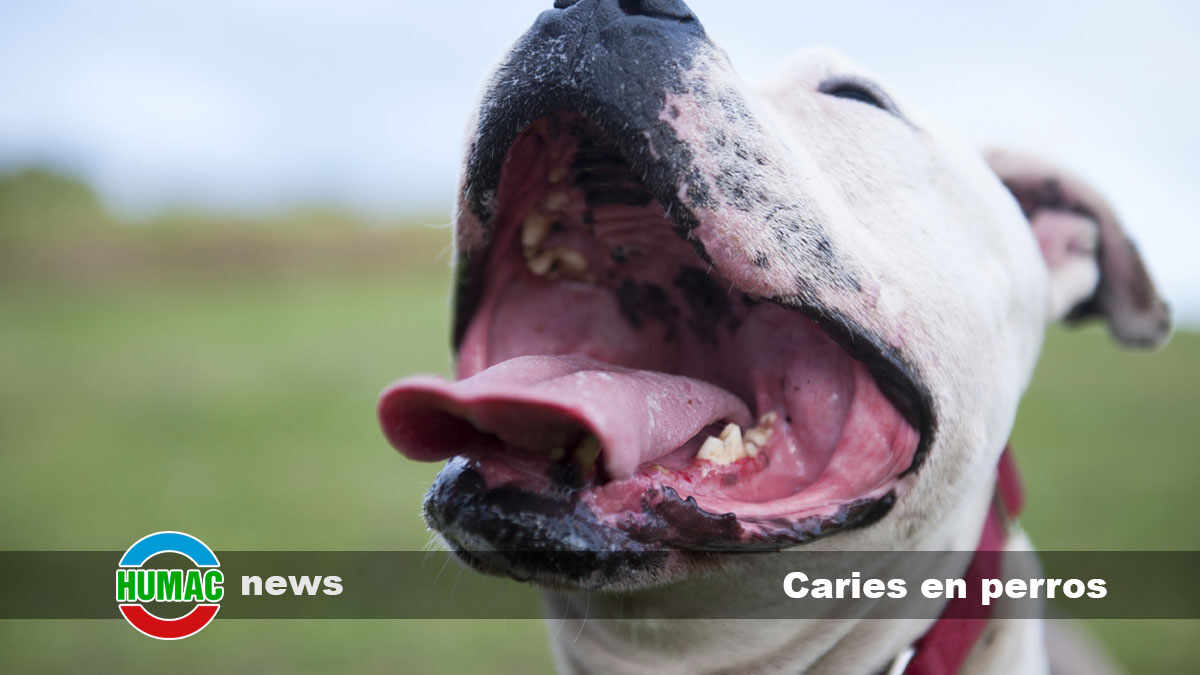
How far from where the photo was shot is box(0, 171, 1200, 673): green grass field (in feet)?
14.8

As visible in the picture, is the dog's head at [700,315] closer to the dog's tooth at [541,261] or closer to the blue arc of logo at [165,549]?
the dog's tooth at [541,261]

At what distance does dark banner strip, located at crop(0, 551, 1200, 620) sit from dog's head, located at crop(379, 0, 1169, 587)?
13 cm

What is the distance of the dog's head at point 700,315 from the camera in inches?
63.1

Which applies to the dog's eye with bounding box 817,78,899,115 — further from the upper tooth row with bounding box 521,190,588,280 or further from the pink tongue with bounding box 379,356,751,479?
the pink tongue with bounding box 379,356,751,479

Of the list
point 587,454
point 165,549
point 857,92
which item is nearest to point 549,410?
point 587,454

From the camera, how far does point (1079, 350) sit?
42.4 feet

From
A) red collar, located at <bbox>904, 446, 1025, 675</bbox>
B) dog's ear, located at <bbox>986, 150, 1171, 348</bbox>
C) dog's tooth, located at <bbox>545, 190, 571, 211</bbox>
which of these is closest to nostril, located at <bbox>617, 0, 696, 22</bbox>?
dog's tooth, located at <bbox>545, 190, 571, 211</bbox>

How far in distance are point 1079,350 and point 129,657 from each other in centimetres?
1219

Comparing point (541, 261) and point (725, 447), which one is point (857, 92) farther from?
point (725, 447)

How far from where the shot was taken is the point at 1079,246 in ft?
8.82

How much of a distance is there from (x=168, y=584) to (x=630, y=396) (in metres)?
1.47

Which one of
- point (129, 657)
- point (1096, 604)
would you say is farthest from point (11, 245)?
point (1096, 604)

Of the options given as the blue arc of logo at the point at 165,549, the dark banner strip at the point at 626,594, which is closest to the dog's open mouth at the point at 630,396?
the dark banner strip at the point at 626,594

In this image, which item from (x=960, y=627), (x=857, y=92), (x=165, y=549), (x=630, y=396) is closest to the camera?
(x=630, y=396)
